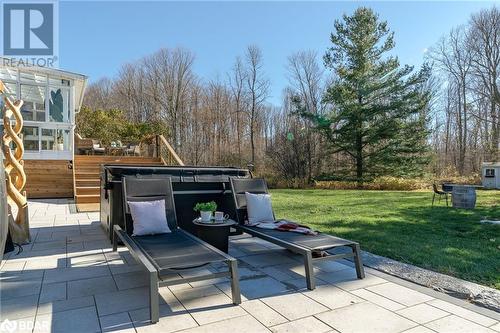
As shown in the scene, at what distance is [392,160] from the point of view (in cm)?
1655

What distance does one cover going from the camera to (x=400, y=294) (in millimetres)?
3326

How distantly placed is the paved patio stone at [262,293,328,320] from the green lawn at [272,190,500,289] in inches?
75.5

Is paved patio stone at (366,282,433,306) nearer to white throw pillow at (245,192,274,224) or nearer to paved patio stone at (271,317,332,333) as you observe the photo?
paved patio stone at (271,317,332,333)

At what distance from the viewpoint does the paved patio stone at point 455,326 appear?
8.51 feet

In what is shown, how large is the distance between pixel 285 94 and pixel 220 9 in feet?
37.4

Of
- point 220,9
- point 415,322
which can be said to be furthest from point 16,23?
point 415,322

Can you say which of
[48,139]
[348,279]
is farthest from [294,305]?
[48,139]

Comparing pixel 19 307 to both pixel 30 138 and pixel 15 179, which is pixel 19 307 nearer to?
pixel 15 179

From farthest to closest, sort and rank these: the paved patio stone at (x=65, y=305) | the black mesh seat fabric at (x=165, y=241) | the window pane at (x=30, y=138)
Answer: the window pane at (x=30, y=138) < the black mesh seat fabric at (x=165, y=241) < the paved patio stone at (x=65, y=305)

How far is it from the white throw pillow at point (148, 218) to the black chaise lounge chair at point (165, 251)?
11 centimetres

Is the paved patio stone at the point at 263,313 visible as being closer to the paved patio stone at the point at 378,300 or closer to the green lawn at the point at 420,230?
the paved patio stone at the point at 378,300

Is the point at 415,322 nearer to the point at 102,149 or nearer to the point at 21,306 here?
the point at 21,306

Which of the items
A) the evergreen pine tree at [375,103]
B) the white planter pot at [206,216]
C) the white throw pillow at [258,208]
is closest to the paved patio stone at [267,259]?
the white throw pillow at [258,208]

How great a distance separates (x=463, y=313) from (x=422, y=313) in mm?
357
